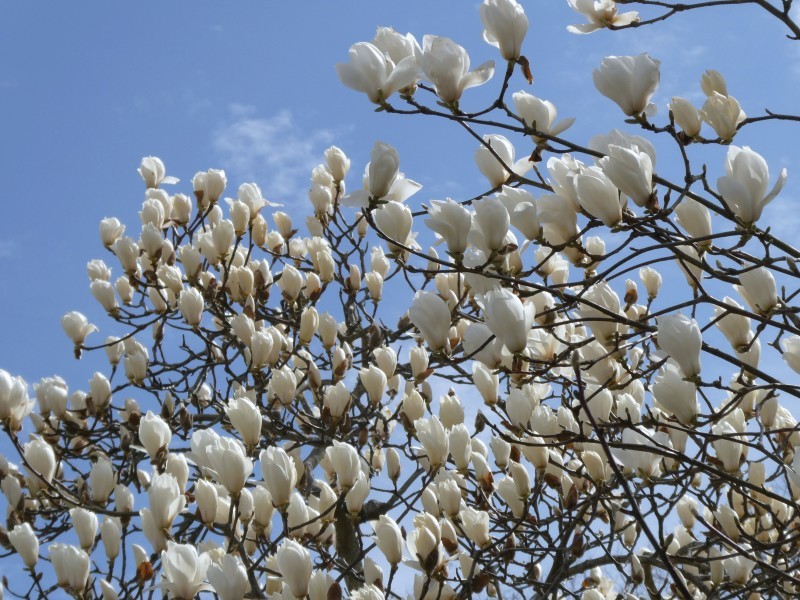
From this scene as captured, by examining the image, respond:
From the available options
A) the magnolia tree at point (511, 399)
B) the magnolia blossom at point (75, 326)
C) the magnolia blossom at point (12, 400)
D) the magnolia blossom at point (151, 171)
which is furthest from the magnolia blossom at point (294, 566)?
the magnolia blossom at point (151, 171)

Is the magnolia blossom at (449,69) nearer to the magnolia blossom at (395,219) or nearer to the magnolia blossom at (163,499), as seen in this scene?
the magnolia blossom at (395,219)

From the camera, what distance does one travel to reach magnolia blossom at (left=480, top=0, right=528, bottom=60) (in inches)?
69.4

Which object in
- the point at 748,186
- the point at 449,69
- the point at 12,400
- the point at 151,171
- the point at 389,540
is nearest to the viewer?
the point at 748,186

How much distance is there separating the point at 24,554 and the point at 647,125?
7.05 feet

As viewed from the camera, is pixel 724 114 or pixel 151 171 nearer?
pixel 724 114

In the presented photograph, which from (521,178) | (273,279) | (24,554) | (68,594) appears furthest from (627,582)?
(273,279)

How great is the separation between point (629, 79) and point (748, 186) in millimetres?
323

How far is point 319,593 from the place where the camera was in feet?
5.99

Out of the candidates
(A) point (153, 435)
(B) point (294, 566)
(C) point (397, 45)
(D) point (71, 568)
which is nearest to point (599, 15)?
(C) point (397, 45)

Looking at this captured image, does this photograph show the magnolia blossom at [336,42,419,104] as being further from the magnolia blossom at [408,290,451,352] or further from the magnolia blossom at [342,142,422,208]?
the magnolia blossom at [408,290,451,352]

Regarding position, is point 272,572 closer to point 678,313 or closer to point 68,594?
point 68,594

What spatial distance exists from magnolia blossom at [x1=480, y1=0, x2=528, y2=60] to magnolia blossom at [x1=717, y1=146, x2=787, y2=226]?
495 millimetres

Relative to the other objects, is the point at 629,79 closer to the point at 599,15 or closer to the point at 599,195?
the point at 599,195

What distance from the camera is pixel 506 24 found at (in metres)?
1.77
